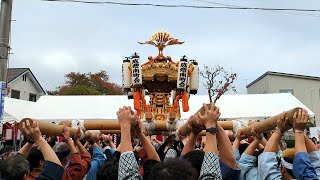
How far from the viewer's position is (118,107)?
41.0 feet

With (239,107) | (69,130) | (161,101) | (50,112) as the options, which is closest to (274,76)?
(239,107)

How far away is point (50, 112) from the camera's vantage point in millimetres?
11664

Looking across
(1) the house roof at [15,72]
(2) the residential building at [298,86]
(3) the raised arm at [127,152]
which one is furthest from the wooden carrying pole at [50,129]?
(2) the residential building at [298,86]

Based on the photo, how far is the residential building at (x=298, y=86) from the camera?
28.6 metres

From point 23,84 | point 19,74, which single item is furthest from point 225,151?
point 23,84

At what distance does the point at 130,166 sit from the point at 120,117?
0.31 metres

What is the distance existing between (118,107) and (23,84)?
15021mm

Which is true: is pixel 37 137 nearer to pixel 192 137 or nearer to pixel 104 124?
pixel 192 137

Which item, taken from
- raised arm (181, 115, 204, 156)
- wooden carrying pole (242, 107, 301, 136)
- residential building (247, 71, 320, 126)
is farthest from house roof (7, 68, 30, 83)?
wooden carrying pole (242, 107, 301, 136)

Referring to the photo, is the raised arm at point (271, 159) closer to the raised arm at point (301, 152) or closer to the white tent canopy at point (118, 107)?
the raised arm at point (301, 152)

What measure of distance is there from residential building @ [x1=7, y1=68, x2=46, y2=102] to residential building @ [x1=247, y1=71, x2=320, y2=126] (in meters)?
18.1

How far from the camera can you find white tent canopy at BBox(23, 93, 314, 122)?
37.7 feet

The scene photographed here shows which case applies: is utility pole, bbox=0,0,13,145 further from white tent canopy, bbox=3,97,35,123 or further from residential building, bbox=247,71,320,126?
residential building, bbox=247,71,320,126

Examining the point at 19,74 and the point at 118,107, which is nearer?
the point at 118,107
